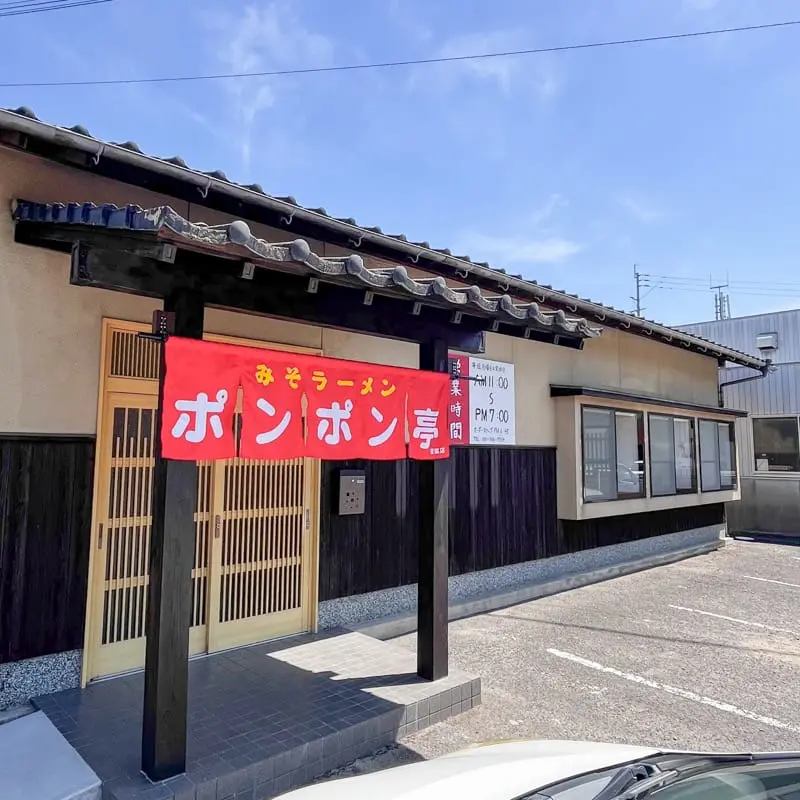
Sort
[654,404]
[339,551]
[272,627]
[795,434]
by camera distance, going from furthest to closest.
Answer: [795,434]
[654,404]
[339,551]
[272,627]

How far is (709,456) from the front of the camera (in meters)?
11.2

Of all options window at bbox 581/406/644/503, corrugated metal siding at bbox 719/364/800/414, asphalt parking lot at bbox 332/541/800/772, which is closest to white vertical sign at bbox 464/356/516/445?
window at bbox 581/406/644/503

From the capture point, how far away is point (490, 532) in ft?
23.8

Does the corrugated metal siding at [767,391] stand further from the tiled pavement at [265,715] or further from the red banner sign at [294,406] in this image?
the tiled pavement at [265,715]

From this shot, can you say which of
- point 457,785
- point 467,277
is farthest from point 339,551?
point 457,785

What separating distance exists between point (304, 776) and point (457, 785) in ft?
6.11

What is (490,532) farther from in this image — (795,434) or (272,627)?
(795,434)

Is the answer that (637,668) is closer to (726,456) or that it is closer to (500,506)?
(500,506)

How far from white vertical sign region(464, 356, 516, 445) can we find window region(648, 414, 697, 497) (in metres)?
3.42

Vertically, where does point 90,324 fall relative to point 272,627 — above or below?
above

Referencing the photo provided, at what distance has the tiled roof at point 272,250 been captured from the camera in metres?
2.72

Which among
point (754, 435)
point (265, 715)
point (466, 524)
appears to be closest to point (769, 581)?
point (466, 524)

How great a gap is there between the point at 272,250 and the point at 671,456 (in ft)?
29.7

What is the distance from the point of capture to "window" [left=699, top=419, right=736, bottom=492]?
1098 cm
